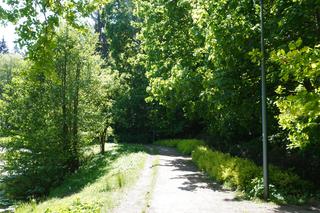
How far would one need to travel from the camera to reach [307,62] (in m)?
5.93

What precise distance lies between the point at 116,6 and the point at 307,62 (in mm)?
52312

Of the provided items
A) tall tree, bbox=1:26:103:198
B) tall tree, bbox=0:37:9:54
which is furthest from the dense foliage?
tall tree, bbox=0:37:9:54

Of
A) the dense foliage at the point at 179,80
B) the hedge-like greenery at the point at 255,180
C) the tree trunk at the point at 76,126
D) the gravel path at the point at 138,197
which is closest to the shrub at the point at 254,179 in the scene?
the hedge-like greenery at the point at 255,180

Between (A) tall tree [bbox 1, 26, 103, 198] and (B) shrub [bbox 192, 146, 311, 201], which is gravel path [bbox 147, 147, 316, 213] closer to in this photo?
(B) shrub [bbox 192, 146, 311, 201]

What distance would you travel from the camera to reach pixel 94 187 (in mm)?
18703

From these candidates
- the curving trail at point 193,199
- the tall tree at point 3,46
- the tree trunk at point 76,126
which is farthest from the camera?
the tall tree at point 3,46

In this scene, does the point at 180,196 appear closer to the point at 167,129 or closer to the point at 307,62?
the point at 307,62

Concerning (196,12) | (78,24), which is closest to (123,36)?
(196,12)

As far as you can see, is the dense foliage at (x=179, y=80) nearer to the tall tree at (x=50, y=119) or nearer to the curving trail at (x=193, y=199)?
the tall tree at (x=50, y=119)

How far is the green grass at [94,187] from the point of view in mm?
12414

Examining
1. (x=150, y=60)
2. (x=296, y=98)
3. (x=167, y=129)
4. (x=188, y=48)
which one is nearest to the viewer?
(x=296, y=98)

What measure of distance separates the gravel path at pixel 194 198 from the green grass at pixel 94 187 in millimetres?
1479

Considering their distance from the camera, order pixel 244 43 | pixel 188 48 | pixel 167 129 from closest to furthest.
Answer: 1. pixel 244 43
2. pixel 188 48
3. pixel 167 129

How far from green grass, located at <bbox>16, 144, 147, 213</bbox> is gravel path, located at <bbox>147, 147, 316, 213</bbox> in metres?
1.48
